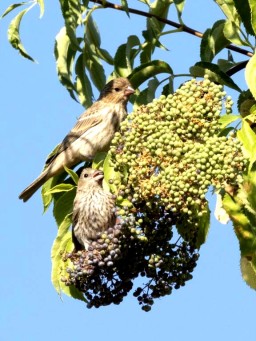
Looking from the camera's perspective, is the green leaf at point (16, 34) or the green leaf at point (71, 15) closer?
the green leaf at point (71, 15)

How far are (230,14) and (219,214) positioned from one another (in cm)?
129

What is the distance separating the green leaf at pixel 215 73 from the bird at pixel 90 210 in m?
1.01

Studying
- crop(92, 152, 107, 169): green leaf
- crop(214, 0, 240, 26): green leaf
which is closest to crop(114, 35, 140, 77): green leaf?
crop(92, 152, 107, 169): green leaf

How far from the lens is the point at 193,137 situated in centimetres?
602

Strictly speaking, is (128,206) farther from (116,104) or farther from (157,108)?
(116,104)

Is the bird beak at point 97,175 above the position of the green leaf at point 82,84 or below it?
below

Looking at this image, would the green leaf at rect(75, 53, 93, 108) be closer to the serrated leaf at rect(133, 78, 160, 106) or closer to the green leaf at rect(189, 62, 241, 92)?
the serrated leaf at rect(133, 78, 160, 106)

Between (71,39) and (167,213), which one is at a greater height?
(71,39)

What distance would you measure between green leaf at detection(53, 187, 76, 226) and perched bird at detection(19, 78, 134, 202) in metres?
1.24

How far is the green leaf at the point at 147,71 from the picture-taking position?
713 cm

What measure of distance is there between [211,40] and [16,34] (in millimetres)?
1550

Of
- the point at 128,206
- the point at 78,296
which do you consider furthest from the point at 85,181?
Result: the point at 128,206

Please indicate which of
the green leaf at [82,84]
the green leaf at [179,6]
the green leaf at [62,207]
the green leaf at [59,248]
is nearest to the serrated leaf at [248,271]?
the green leaf at [59,248]

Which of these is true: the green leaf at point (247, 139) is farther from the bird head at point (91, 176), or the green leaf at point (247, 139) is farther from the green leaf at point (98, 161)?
the bird head at point (91, 176)
